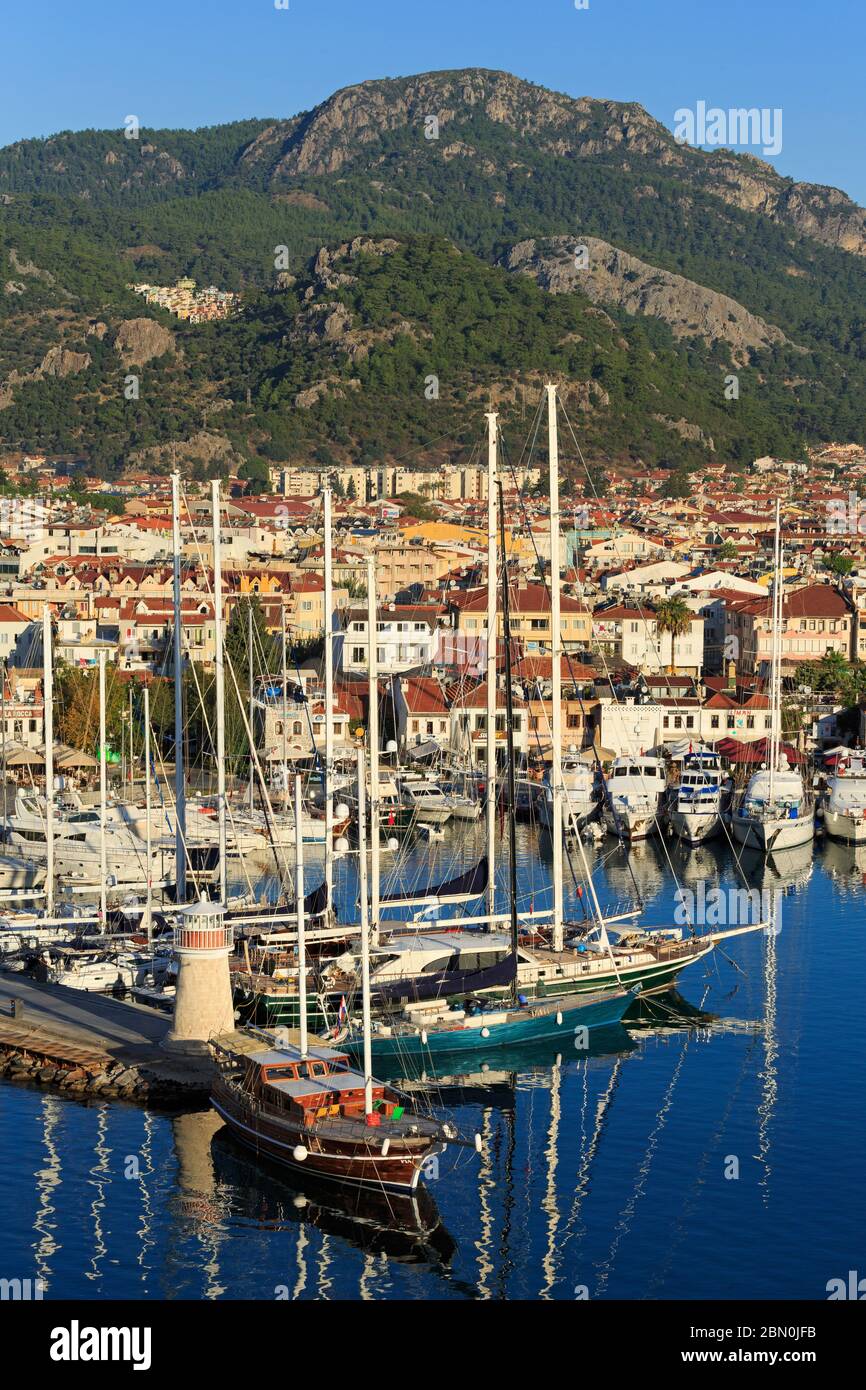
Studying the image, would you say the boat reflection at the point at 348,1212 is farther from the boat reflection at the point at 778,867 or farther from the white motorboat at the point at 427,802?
the white motorboat at the point at 427,802

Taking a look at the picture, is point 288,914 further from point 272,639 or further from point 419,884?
point 272,639

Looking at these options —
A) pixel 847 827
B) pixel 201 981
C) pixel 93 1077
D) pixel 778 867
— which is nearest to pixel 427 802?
pixel 778 867

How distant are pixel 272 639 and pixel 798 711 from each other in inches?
700

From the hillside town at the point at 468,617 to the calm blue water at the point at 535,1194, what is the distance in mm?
9539

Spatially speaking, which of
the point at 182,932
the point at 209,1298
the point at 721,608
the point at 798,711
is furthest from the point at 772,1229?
the point at 721,608

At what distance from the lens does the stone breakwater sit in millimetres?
30250

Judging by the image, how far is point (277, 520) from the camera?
5098 inches

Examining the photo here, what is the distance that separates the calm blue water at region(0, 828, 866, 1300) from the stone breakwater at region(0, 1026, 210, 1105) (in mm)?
414

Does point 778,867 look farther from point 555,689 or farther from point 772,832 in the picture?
point 555,689

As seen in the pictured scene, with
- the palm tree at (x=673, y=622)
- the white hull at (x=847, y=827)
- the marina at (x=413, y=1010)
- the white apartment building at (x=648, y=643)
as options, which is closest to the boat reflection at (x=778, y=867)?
the marina at (x=413, y=1010)

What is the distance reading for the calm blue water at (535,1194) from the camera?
969 inches

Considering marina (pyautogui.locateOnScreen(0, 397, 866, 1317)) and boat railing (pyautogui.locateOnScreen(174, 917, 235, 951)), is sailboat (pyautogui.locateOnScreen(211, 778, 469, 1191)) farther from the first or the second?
boat railing (pyautogui.locateOnScreen(174, 917, 235, 951))

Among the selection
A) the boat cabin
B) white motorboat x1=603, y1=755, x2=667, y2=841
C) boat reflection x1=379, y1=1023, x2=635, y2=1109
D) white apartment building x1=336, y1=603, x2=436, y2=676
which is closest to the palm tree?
white apartment building x1=336, y1=603, x2=436, y2=676

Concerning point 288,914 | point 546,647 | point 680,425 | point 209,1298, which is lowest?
point 209,1298
